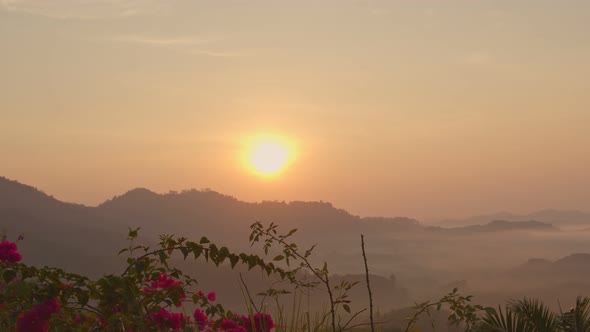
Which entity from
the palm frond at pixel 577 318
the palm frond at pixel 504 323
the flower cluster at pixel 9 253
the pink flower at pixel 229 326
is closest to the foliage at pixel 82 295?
the flower cluster at pixel 9 253

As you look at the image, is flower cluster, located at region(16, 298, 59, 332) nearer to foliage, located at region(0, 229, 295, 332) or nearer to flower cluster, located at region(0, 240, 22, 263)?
foliage, located at region(0, 229, 295, 332)

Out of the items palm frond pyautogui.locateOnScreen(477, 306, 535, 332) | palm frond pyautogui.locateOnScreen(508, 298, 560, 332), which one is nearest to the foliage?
palm frond pyautogui.locateOnScreen(477, 306, 535, 332)

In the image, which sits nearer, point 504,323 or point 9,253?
point 9,253

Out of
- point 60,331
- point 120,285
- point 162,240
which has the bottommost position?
point 60,331

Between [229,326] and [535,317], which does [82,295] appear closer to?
[229,326]

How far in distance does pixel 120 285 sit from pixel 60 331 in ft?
1.94

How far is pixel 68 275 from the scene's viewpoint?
542 cm

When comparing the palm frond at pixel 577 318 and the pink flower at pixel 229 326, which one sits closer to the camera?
the pink flower at pixel 229 326

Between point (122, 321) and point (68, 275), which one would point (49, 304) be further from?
point (122, 321)

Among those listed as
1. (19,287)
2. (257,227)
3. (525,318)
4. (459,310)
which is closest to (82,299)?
(19,287)

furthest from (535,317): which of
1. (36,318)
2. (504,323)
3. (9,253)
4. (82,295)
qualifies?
(9,253)

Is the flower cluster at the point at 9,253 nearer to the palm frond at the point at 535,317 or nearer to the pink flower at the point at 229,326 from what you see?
the pink flower at the point at 229,326

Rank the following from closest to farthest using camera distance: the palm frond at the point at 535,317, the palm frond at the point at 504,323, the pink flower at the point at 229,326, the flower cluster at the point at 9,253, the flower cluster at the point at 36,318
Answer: the flower cluster at the point at 36,318
the flower cluster at the point at 9,253
the pink flower at the point at 229,326
the palm frond at the point at 504,323
the palm frond at the point at 535,317

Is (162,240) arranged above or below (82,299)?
above
